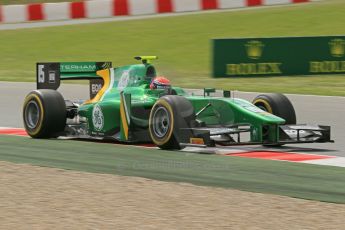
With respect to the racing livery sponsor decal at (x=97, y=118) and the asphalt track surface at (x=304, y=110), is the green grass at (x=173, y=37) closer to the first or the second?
the asphalt track surface at (x=304, y=110)

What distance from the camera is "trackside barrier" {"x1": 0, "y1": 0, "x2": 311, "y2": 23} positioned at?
33312 millimetres

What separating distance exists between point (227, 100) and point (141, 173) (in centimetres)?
208

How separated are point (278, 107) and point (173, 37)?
51.2 ft

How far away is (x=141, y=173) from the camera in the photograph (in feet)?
29.6

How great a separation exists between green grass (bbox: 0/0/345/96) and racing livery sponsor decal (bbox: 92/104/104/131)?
859cm

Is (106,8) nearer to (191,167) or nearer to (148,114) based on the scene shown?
(148,114)

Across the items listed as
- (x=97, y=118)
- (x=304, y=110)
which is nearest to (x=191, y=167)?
(x=97, y=118)

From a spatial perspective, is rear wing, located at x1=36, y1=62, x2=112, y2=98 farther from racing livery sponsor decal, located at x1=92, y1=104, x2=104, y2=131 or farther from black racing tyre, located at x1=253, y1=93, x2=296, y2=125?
black racing tyre, located at x1=253, y1=93, x2=296, y2=125

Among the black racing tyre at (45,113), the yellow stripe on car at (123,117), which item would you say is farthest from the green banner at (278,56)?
the yellow stripe on car at (123,117)

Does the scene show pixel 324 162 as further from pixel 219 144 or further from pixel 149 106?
pixel 149 106

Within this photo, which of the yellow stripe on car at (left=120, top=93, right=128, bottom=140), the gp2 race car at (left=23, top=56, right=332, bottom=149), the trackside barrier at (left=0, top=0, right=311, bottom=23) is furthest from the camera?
the trackside barrier at (left=0, top=0, right=311, bottom=23)

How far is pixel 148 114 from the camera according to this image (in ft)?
36.6

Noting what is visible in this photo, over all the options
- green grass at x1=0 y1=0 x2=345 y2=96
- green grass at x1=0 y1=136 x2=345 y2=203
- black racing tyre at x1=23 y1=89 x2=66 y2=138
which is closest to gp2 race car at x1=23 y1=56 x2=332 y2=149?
black racing tyre at x1=23 y1=89 x2=66 y2=138

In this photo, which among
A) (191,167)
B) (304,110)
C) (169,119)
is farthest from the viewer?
(304,110)
